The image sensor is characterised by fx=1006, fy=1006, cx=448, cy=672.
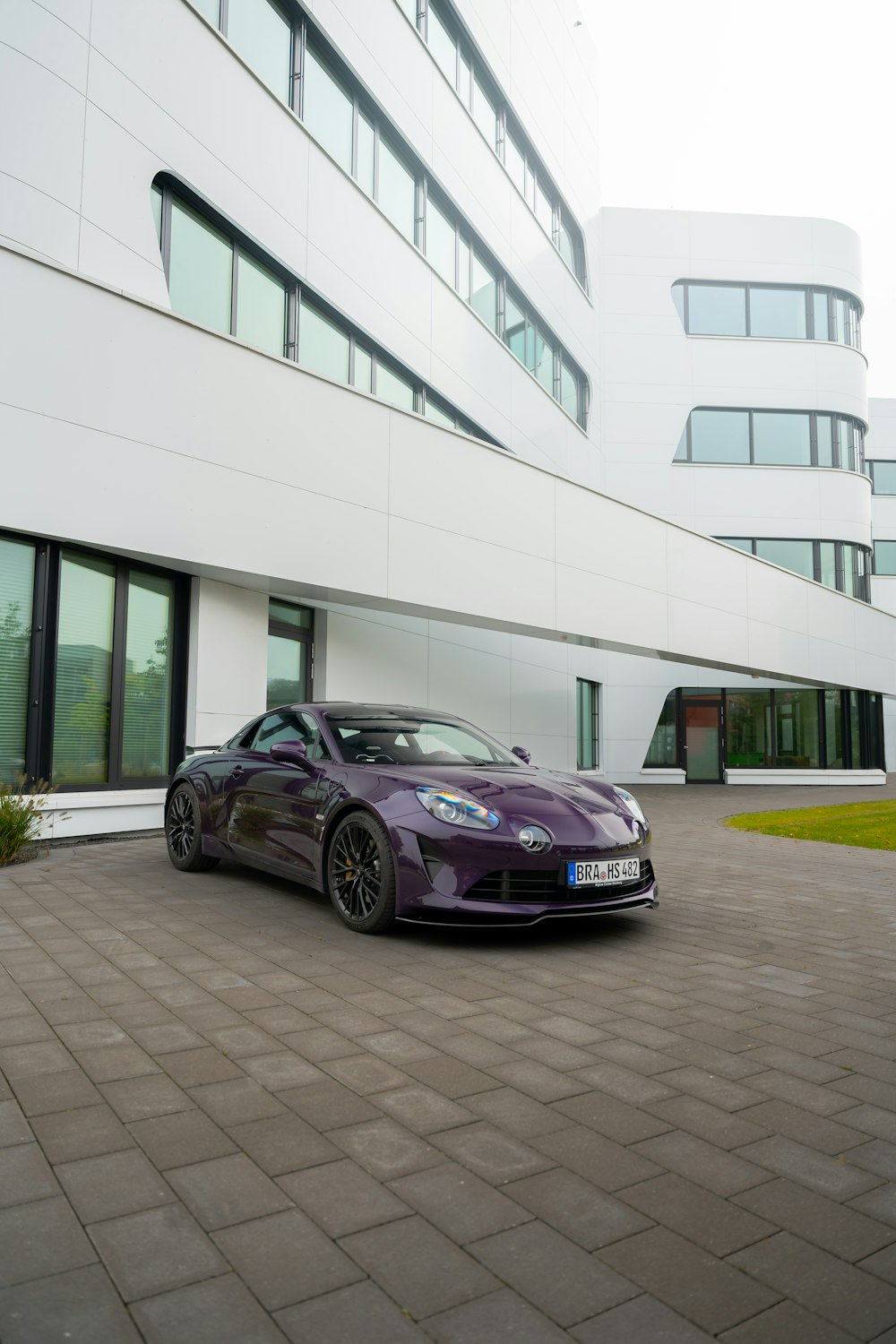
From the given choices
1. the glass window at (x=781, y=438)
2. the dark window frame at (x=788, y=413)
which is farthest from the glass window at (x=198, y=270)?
the glass window at (x=781, y=438)

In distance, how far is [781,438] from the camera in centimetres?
2994

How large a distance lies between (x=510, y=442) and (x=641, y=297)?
11915 mm

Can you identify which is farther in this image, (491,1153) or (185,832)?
(185,832)

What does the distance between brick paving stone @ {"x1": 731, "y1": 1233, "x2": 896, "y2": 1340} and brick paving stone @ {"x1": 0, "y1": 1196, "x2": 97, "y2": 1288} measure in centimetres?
152

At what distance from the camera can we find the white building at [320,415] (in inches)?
363

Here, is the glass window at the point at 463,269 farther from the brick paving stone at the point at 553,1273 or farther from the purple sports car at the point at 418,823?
the brick paving stone at the point at 553,1273

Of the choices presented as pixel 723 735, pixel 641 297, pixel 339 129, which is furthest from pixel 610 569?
pixel 641 297

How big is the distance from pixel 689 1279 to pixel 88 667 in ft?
28.0

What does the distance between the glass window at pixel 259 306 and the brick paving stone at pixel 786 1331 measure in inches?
460

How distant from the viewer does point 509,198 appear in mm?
21016

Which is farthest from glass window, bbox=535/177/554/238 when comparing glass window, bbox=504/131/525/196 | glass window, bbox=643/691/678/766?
glass window, bbox=643/691/678/766

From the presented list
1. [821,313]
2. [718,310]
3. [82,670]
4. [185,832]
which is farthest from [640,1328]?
[821,313]

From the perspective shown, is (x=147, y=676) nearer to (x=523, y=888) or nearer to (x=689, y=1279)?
(x=523, y=888)

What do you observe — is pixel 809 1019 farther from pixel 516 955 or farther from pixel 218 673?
pixel 218 673
